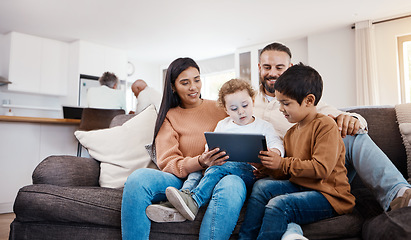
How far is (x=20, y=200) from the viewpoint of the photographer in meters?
1.55

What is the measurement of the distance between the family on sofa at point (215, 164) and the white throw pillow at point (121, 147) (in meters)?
0.22

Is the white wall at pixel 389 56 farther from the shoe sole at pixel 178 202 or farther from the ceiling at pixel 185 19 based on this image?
the shoe sole at pixel 178 202

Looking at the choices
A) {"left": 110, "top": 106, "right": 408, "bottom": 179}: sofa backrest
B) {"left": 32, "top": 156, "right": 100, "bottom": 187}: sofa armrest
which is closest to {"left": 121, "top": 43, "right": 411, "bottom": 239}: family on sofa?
{"left": 110, "top": 106, "right": 408, "bottom": 179}: sofa backrest

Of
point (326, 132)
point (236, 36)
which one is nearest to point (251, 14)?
point (236, 36)

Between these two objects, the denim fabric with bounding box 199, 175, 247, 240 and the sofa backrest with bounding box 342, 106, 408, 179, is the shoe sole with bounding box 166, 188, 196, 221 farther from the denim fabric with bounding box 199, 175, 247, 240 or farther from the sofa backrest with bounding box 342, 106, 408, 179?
the sofa backrest with bounding box 342, 106, 408, 179

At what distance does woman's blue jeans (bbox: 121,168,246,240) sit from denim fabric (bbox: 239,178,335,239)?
6 cm

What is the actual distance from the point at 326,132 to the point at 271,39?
554 centimetres

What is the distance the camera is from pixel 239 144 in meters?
1.32

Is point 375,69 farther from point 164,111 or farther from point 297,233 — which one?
point 297,233

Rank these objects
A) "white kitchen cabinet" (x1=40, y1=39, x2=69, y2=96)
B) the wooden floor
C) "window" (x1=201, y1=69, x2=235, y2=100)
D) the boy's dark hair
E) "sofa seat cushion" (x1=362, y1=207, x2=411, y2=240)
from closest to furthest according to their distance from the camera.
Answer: "sofa seat cushion" (x1=362, y1=207, x2=411, y2=240)
the boy's dark hair
the wooden floor
"white kitchen cabinet" (x1=40, y1=39, x2=69, y2=96)
"window" (x1=201, y1=69, x2=235, y2=100)

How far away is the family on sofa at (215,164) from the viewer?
48.4 inches

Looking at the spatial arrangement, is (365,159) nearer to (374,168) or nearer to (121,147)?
(374,168)

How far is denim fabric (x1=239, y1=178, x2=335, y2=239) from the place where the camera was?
1165 millimetres

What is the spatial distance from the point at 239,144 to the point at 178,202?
32cm
